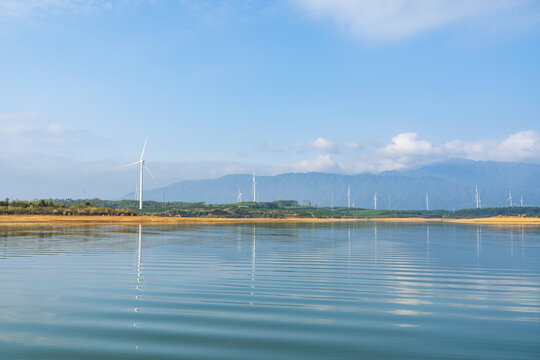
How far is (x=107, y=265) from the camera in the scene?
23250mm

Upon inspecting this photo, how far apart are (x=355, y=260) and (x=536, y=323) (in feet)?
54.7

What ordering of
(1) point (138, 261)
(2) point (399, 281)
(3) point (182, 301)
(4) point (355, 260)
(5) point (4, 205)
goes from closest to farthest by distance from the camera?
(3) point (182, 301), (2) point (399, 281), (1) point (138, 261), (4) point (355, 260), (5) point (4, 205)

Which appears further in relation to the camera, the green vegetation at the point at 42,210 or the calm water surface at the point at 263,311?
the green vegetation at the point at 42,210

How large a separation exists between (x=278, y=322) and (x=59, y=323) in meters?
5.71

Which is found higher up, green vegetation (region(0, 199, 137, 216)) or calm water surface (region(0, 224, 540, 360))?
green vegetation (region(0, 199, 137, 216))

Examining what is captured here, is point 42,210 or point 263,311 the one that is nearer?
point 263,311

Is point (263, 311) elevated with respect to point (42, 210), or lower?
lower

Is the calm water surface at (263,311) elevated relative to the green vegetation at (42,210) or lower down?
lower down

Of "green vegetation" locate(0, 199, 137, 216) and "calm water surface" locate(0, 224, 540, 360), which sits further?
"green vegetation" locate(0, 199, 137, 216)

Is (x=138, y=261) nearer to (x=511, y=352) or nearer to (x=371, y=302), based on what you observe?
(x=371, y=302)

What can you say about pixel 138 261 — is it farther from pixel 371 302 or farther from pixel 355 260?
pixel 371 302

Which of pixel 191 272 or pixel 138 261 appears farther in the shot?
pixel 138 261

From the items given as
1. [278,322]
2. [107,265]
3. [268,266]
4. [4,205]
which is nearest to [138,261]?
[107,265]

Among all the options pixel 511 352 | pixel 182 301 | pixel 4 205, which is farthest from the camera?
pixel 4 205
